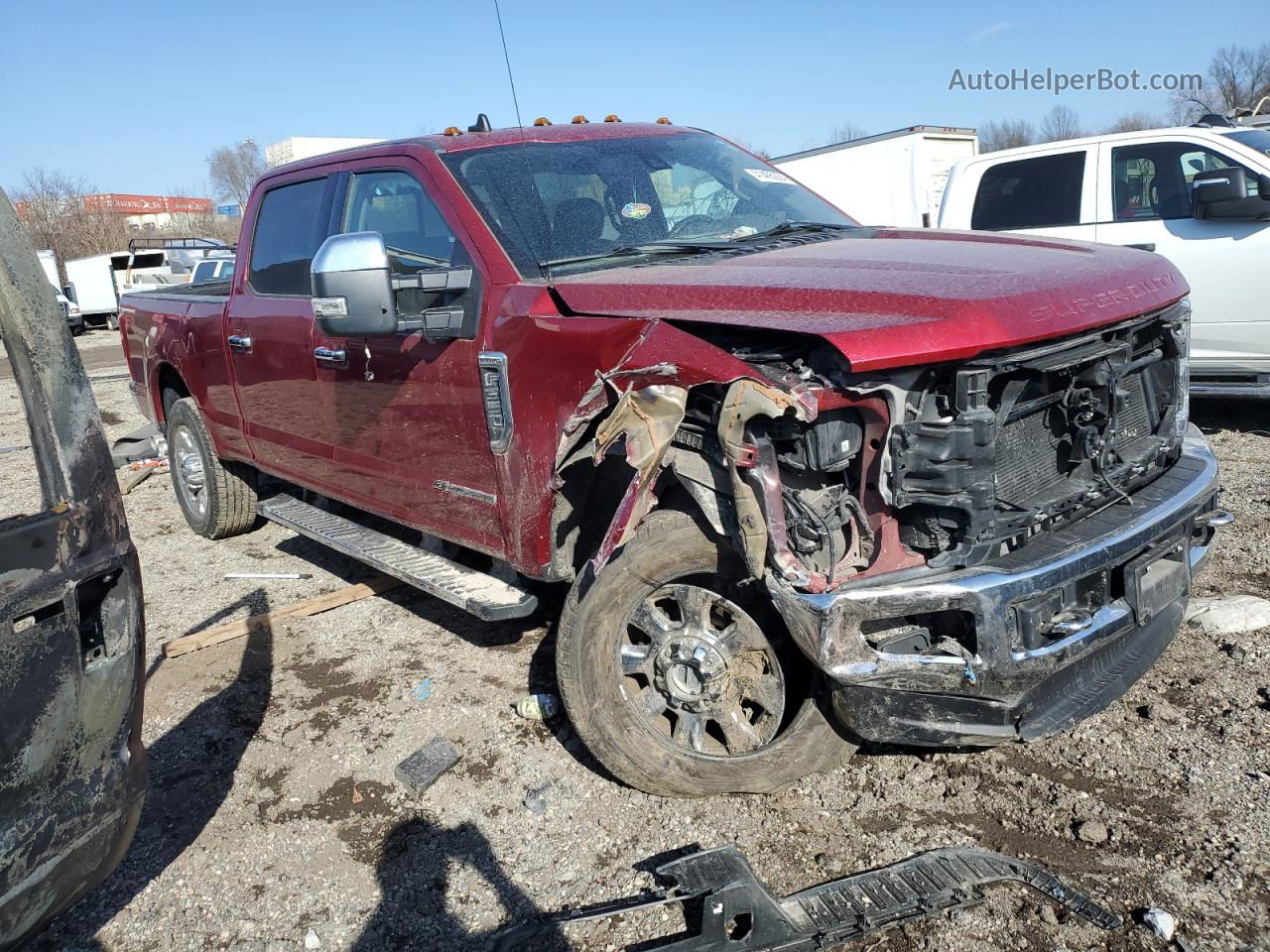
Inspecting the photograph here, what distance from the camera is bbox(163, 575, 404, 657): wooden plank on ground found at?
4.54m

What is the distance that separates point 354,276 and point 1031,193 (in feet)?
20.1

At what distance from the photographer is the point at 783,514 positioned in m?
2.55

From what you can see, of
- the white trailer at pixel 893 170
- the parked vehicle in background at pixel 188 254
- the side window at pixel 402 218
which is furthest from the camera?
the parked vehicle in background at pixel 188 254

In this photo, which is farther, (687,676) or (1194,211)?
(1194,211)

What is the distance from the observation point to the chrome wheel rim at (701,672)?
2.84 metres

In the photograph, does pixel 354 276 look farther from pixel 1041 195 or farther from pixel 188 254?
pixel 188 254

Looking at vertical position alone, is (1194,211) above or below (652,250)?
below

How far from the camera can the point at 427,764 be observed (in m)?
3.39

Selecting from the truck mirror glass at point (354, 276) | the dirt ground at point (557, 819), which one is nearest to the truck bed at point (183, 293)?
the dirt ground at point (557, 819)

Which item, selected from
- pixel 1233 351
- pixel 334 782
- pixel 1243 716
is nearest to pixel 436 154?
pixel 334 782

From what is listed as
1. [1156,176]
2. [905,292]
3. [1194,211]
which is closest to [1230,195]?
[1194,211]

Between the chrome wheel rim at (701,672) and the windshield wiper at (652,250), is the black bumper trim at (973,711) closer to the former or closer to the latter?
the chrome wheel rim at (701,672)

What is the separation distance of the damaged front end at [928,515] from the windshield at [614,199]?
3.06 ft

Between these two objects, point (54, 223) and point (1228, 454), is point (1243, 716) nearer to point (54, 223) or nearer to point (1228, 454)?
point (1228, 454)
